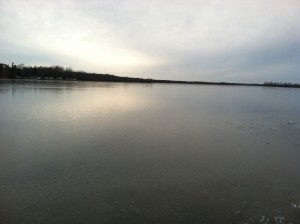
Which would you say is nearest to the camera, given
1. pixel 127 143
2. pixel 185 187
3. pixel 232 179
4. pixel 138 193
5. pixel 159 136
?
pixel 138 193

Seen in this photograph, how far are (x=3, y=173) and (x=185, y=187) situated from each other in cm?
402

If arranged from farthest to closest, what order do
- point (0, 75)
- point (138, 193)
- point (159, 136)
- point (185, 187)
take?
point (0, 75) < point (159, 136) < point (185, 187) < point (138, 193)

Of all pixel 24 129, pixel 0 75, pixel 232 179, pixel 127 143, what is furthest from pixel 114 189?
pixel 0 75

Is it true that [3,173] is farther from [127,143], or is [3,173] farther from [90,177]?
[127,143]

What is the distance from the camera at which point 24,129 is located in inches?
435

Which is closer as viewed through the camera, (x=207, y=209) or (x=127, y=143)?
(x=207, y=209)

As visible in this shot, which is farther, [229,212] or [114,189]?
[114,189]

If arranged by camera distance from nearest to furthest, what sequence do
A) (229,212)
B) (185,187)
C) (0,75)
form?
(229,212) < (185,187) < (0,75)

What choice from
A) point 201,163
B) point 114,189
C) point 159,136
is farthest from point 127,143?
point 114,189

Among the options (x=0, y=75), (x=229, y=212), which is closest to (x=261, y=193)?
(x=229, y=212)

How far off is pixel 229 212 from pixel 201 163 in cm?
275

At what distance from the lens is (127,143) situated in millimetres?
9508

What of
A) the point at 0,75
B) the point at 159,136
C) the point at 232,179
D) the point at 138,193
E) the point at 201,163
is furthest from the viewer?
the point at 0,75

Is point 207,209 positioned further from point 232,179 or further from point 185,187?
point 232,179
